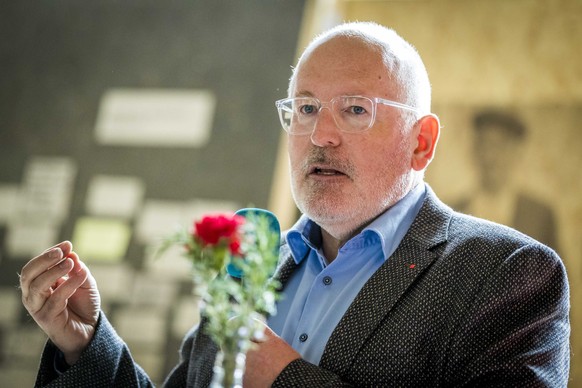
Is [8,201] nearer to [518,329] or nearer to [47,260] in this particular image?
[47,260]

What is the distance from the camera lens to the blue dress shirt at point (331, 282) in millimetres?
1913

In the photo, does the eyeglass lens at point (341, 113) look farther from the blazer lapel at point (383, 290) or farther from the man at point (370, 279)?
the blazer lapel at point (383, 290)

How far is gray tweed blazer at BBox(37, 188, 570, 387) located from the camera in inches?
63.9

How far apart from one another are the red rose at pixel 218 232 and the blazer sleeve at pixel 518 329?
0.74 m

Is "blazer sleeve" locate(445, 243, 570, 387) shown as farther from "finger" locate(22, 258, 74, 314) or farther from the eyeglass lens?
"finger" locate(22, 258, 74, 314)

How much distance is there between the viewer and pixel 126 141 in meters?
5.36

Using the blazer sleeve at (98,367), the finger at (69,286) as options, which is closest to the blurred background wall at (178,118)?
the blazer sleeve at (98,367)

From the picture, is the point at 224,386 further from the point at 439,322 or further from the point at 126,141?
the point at 126,141

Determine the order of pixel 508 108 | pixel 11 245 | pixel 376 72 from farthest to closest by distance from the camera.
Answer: pixel 11 245 → pixel 508 108 → pixel 376 72

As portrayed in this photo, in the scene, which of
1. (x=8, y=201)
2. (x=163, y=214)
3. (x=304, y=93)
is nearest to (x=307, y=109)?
(x=304, y=93)

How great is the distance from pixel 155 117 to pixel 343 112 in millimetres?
3451

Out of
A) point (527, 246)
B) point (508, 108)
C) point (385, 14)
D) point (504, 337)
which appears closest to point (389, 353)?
point (504, 337)

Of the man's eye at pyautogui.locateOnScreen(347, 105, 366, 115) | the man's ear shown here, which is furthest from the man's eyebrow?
the man's ear

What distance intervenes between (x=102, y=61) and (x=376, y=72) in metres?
3.87
